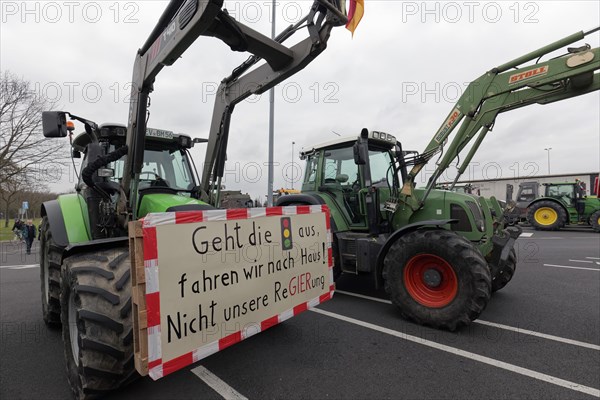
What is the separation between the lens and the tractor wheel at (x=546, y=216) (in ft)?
51.2

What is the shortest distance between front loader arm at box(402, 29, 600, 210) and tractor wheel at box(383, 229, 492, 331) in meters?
1.01

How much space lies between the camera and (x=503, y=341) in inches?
140

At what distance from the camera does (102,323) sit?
7.00ft

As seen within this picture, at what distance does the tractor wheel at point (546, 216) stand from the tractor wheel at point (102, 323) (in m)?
19.4

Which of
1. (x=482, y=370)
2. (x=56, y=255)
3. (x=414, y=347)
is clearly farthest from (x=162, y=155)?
(x=482, y=370)

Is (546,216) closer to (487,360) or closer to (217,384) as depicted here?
(487,360)

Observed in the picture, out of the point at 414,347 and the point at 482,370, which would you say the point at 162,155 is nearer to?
the point at 414,347

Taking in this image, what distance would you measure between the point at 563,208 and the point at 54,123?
66.3 feet

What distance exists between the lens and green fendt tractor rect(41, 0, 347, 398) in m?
2.20

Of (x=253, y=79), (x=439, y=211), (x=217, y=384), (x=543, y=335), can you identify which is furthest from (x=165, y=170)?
(x=543, y=335)

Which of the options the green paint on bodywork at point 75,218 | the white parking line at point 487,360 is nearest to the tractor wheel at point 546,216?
the white parking line at point 487,360

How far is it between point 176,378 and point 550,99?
18.8ft

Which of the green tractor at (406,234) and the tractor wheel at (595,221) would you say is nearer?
the green tractor at (406,234)

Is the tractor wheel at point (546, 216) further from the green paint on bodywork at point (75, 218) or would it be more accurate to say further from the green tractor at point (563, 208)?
the green paint on bodywork at point (75, 218)
